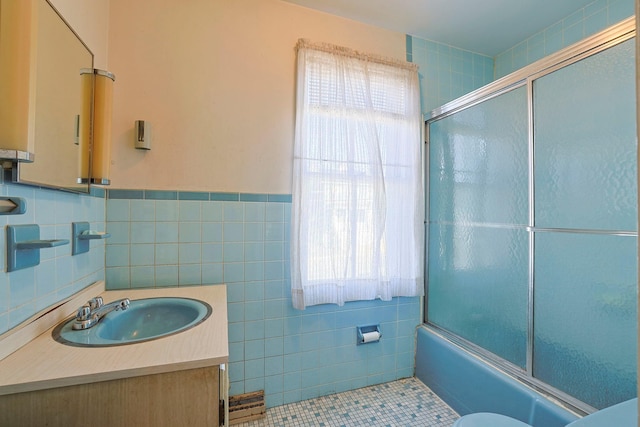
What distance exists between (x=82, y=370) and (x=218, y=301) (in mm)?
612

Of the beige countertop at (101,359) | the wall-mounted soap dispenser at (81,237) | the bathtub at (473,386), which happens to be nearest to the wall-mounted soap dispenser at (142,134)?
the wall-mounted soap dispenser at (81,237)

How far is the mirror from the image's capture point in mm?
894

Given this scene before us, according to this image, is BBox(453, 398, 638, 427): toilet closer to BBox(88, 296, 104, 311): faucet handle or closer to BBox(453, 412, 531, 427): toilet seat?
BBox(453, 412, 531, 427): toilet seat

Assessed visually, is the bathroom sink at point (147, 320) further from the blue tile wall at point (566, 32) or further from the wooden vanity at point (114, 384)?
the blue tile wall at point (566, 32)

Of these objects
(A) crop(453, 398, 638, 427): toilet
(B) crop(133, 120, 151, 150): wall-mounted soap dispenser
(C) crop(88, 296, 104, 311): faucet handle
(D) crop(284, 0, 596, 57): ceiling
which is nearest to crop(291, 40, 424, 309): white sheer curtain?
(D) crop(284, 0, 596, 57): ceiling

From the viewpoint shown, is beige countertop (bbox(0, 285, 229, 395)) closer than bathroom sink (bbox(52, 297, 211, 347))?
Yes

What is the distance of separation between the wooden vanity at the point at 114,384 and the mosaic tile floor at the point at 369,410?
3.41 feet

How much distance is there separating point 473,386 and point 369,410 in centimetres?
62

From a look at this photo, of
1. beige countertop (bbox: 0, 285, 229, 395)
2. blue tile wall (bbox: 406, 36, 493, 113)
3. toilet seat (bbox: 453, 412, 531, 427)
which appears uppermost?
blue tile wall (bbox: 406, 36, 493, 113)

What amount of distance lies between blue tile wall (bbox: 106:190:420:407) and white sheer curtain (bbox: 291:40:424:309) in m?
0.15

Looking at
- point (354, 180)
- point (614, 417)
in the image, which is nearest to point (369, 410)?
point (614, 417)

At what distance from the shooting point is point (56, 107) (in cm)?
100

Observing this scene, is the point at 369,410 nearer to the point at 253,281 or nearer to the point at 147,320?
the point at 253,281

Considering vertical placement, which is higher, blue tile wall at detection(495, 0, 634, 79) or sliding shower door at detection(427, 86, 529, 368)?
blue tile wall at detection(495, 0, 634, 79)
